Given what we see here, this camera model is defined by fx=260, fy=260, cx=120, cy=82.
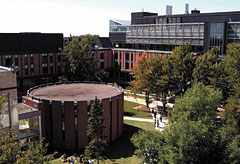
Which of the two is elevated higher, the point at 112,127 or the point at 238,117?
the point at 238,117

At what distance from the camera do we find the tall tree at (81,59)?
218 ft

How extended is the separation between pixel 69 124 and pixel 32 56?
37043 millimetres

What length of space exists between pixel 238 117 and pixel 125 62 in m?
46.1

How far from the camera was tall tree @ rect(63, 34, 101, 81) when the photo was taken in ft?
218

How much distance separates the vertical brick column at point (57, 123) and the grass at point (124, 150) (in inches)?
143

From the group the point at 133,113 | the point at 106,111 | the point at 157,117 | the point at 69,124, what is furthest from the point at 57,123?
the point at 157,117

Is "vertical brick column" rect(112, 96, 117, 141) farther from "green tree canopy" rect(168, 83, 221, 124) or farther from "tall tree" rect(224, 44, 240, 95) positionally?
"tall tree" rect(224, 44, 240, 95)

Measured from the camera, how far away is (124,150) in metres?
36.2

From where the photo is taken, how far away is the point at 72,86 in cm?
4819

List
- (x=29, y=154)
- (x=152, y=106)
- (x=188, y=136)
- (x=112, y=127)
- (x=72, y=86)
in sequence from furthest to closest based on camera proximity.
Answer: (x=152, y=106) < (x=72, y=86) < (x=112, y=127) < (x=188, y=136) < (x=29, y=154)

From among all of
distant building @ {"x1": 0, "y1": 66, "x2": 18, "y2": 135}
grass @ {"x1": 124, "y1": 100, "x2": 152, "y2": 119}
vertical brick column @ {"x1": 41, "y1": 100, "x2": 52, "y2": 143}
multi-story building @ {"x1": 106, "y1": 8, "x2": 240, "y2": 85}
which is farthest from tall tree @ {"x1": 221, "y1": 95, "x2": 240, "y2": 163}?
multi-story building @ {"x1": 106, "y1": 8, "x2": 240, "y2": 85}

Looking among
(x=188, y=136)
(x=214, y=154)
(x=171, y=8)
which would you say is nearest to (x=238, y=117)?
(x=214, y=154)

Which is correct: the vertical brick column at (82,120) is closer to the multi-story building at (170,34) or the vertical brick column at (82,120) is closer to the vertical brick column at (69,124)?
the vertical brick column at (69,124)

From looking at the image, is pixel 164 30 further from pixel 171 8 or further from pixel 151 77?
pixel 171 8
